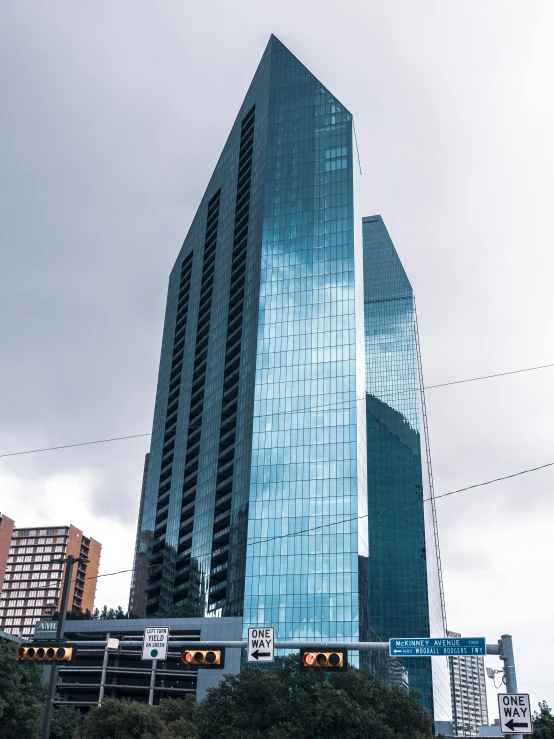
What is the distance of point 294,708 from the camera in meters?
40.4

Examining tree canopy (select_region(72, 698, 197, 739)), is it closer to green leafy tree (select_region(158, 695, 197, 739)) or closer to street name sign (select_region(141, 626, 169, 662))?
green leafy tree (select_region(158, 695, 197, 739))

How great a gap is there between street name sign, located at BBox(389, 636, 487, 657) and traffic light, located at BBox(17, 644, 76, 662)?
13493mm

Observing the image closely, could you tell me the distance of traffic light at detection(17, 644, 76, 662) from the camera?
30.1 metres

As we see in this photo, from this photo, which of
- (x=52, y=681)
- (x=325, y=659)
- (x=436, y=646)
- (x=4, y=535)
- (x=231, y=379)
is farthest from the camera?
(x=4, y=535)

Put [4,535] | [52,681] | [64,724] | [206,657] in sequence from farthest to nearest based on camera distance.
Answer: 1. [4,535]
2. [64,724]
3. [52,681]
4. [206,657]

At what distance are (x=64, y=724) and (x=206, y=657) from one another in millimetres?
70020

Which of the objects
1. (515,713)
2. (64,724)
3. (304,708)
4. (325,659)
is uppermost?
(325,659)

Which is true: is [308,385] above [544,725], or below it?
above

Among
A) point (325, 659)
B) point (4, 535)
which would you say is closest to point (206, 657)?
point (325, 659)

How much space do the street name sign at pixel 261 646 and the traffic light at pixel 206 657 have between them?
1.47 meters

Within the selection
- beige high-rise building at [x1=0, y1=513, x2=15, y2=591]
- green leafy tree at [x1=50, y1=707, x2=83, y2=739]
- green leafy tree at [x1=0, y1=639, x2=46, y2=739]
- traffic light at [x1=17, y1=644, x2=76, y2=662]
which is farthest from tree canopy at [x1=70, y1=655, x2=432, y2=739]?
beige high-rise building at [x1=0, y1=513, x2=15, y2=591]

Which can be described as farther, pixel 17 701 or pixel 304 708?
pixel 17 701

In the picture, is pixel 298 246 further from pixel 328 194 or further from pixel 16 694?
pixel 16 694

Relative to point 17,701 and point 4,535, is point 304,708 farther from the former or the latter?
point 4,535
